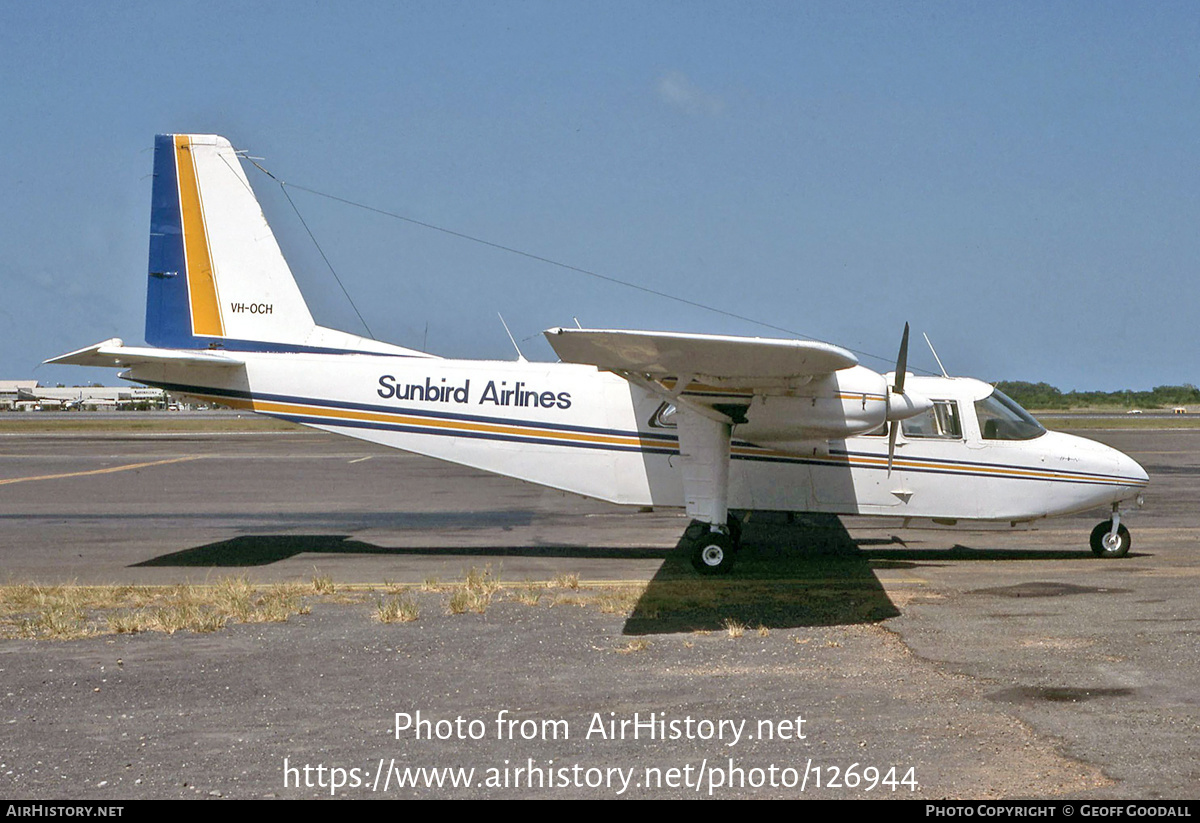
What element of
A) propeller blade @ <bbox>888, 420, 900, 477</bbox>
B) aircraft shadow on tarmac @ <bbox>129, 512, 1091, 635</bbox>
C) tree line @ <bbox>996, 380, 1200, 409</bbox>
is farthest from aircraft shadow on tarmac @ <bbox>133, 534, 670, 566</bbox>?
tree line @ <bbox>996, 380, 1200, 409</bbox>

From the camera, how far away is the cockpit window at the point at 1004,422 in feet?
47.9

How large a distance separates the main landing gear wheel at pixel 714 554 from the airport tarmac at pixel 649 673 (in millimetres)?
320

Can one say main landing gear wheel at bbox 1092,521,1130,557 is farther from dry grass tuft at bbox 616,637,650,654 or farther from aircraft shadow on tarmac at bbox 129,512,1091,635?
dry grass tuft at bbox 616,637,650,654

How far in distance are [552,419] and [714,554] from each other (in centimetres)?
306

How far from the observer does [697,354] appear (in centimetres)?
1097

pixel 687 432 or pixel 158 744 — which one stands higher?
pixel 687 432

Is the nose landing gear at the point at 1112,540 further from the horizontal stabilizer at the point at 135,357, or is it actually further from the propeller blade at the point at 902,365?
the horizontal stabilizer at the point at 135,357

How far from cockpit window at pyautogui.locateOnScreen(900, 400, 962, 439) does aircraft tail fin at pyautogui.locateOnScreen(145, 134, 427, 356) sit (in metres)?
8.92

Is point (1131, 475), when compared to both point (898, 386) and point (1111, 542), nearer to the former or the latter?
point (1111, 542)

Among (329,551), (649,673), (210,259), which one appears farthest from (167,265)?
(649,673)

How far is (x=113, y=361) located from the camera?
14.0m

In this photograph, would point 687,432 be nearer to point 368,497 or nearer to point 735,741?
point 735,741

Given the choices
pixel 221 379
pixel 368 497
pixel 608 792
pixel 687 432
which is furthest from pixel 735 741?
pixel 368 497
